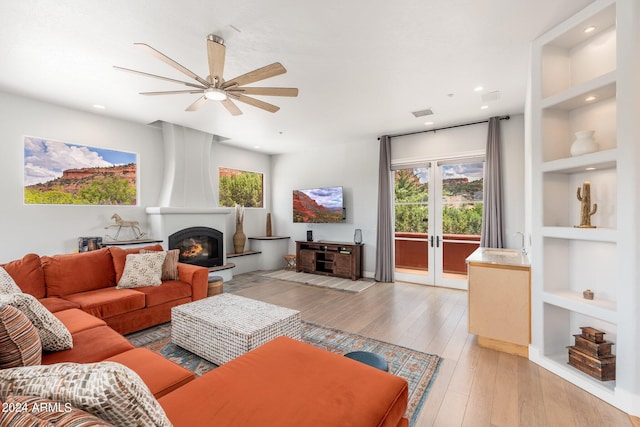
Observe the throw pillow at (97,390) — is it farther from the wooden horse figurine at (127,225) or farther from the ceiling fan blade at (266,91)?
the wooden horse figurine at (127,225)

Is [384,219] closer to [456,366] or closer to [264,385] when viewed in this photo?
[456,366]

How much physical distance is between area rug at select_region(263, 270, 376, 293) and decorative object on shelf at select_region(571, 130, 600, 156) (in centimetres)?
346

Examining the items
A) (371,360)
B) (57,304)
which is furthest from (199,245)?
(371,360)

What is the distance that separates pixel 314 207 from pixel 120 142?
376cm

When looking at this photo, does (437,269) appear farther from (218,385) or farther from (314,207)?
(218,385)

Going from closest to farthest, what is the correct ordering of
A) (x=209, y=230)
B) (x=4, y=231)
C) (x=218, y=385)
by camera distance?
(x=218, y=385) < (x=4, y=231) < (x=209, y=230)

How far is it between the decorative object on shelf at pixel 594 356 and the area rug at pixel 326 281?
2966 millimetres

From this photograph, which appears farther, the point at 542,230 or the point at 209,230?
the point at 209,230

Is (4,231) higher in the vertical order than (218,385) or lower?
higher

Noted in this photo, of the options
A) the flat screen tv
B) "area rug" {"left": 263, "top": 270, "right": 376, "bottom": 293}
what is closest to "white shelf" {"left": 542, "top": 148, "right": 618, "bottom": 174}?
"area rug" {"left": 263, "top": 270, "right": 376, "bottom": 293}

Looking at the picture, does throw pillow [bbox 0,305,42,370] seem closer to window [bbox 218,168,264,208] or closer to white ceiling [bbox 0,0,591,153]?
white ceiling [bbox 0,0,591,153]

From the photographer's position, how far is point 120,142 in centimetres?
477

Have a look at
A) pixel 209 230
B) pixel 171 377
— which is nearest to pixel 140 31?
pixel 171 377

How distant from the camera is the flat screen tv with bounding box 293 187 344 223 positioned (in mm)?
6109
